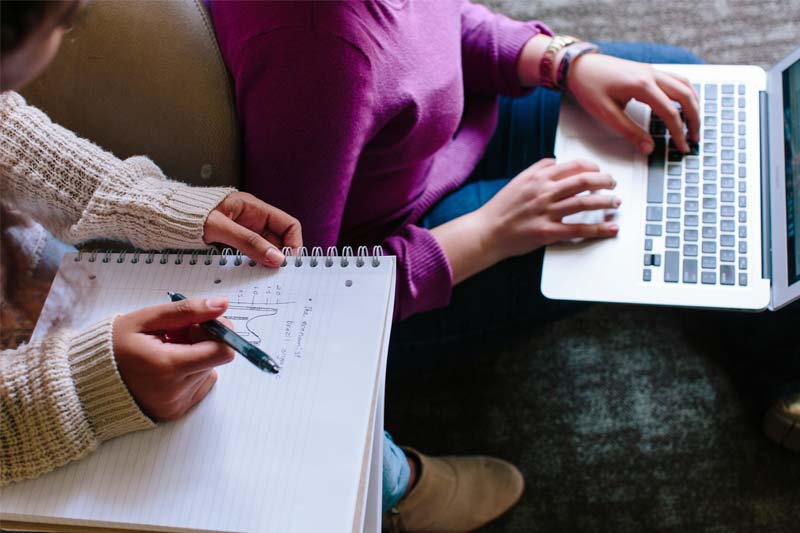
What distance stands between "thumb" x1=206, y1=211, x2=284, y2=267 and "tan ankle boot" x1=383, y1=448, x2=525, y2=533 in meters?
0.49

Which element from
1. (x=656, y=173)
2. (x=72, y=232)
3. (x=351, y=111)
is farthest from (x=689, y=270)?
(x=72, y=232)

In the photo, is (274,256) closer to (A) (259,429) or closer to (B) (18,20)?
(A) (259,429)

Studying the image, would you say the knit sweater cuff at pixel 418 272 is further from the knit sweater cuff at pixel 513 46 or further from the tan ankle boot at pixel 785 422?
the tan ankle boot at pixel 785 422

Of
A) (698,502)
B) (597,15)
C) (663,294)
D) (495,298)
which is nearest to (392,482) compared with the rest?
(495,298)

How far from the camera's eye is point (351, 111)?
1.96 ft

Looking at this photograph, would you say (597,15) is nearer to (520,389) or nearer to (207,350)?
(520,389)

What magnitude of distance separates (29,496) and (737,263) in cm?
68

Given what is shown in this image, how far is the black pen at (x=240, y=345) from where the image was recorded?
19.1 inches

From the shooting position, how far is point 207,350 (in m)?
0.48

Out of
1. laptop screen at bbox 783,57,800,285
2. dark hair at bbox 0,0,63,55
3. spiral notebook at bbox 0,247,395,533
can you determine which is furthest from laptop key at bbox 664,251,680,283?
dark hair at bbox 0,0,63,55

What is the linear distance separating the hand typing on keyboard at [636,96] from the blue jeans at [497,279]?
0.34 feet

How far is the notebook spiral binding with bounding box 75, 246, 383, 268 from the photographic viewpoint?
1.85 feet

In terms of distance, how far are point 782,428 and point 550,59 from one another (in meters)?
0.62

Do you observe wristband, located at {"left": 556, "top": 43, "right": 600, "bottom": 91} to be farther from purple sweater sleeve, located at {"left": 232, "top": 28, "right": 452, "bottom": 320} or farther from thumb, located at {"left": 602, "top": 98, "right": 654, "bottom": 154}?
purple sweater sleeve, located at {"left": 232, "top": 28, "right": 452, "bottom": 320}
